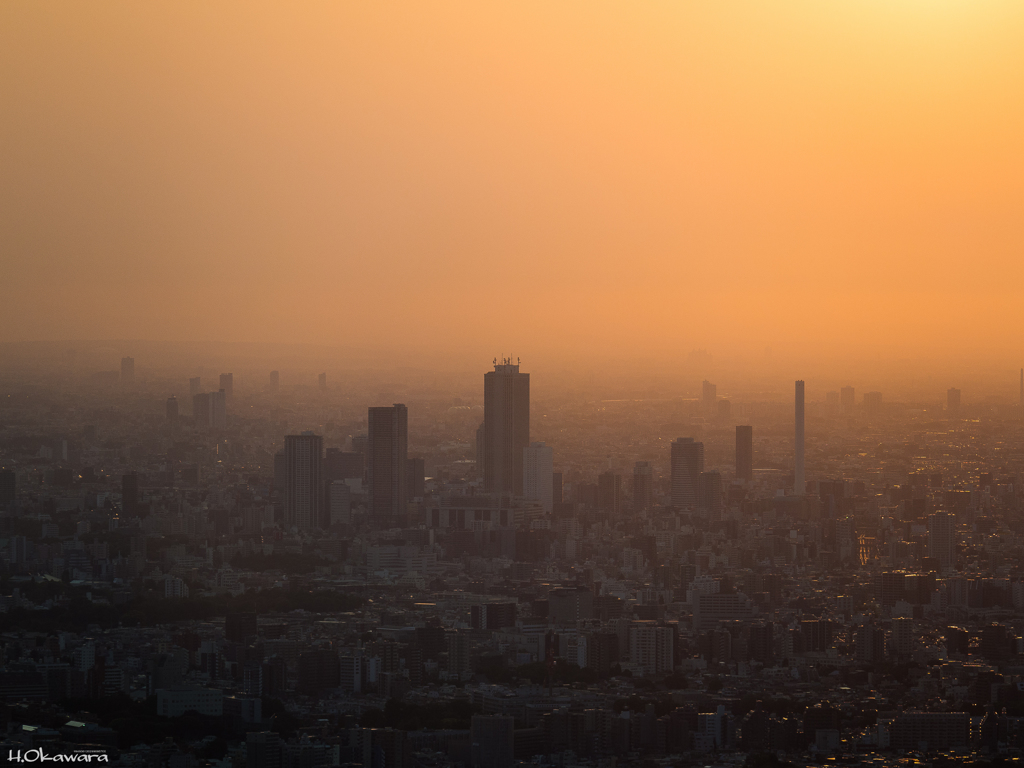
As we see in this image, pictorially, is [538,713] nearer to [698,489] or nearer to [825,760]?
[825,760]

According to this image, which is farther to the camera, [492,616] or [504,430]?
[504,430]

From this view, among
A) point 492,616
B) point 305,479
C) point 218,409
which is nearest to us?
point 492,616

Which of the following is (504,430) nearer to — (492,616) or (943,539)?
(943,539)

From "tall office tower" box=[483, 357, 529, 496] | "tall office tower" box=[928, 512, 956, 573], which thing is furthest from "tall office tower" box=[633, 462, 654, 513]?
"tall office tower" box=[928, 512, 956, 573]

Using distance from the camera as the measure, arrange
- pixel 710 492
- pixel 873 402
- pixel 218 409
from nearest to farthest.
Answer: pixel 218 409, pixel 873 402, pixel 710 492

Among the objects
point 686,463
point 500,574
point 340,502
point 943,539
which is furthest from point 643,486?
point 943,539

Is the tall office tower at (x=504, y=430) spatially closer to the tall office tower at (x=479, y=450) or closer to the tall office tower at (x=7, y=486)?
the tall office tower at (x=479, y=450)

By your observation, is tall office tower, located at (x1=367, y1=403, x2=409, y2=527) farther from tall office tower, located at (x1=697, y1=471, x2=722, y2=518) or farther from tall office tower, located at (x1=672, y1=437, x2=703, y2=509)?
tall office tower, located at (x1=697, y1=471, x2=722, y2=518)
